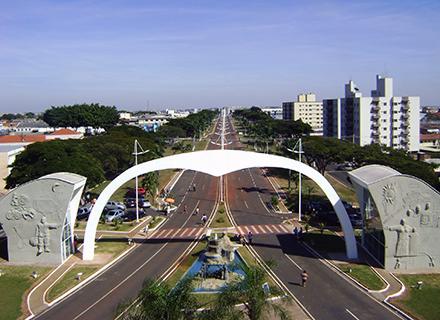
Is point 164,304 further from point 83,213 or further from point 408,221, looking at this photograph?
point 83,213

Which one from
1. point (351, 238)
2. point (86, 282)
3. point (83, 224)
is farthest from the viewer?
point (83, 224)

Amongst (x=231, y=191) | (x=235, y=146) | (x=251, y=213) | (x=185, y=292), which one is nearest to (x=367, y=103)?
(x=235, y=146)

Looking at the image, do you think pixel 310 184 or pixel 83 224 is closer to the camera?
Answer: pixel 83 224

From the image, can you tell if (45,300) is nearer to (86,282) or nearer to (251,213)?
(86,282)

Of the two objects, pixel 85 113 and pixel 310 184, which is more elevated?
pixel 85 113

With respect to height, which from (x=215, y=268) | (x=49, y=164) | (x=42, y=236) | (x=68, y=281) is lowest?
(x=68, y=281)

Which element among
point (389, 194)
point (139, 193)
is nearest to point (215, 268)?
point (389, 194)

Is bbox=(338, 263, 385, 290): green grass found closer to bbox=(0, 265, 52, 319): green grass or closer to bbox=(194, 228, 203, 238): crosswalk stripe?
bbox=(194, 228, 203, 238): crosswalk stripe

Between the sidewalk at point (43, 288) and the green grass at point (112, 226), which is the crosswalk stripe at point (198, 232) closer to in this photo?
the green grass at point (112, 226)
